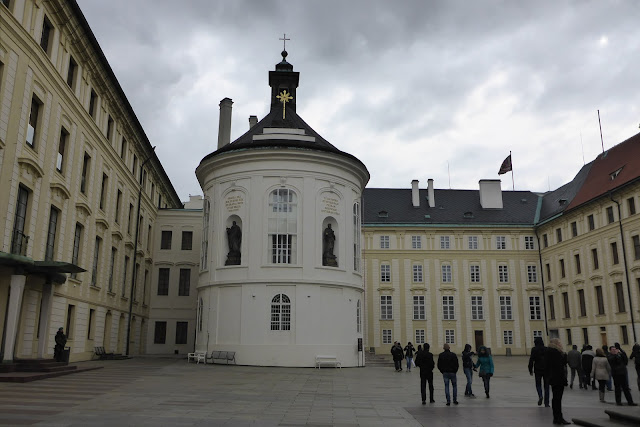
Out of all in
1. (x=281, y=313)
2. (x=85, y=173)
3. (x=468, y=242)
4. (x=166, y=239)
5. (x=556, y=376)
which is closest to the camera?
(x=556, y=376)

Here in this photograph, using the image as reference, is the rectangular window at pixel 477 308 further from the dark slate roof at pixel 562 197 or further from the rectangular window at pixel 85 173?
the rectangular window at pixel 85 173

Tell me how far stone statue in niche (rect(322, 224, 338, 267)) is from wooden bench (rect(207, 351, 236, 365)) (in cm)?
731

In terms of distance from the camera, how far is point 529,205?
207 ft

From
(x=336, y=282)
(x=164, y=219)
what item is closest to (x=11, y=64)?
(x=336, y=282)

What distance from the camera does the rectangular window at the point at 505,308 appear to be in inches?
2244


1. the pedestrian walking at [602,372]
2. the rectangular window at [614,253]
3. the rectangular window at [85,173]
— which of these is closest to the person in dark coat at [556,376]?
the pedestrian walking at [602,372]

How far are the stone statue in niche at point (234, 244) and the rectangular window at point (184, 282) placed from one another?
45.3 ft

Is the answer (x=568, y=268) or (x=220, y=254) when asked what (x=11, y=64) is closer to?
(x=220, y=254)

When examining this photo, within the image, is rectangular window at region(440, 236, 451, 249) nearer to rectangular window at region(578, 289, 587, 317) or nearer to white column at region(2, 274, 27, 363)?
rectangular window at region(578, 289, 587, 317)

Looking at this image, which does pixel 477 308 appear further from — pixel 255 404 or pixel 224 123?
pixel 255 404

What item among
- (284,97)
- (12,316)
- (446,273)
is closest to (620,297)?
(446,273)

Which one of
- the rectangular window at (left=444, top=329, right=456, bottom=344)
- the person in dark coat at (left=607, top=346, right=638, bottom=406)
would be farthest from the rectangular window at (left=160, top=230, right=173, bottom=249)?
the person in dark coat at (left=607, top=346, right=638, bottom=406)

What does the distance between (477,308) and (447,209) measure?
38.2 ft

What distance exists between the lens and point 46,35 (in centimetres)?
2281
